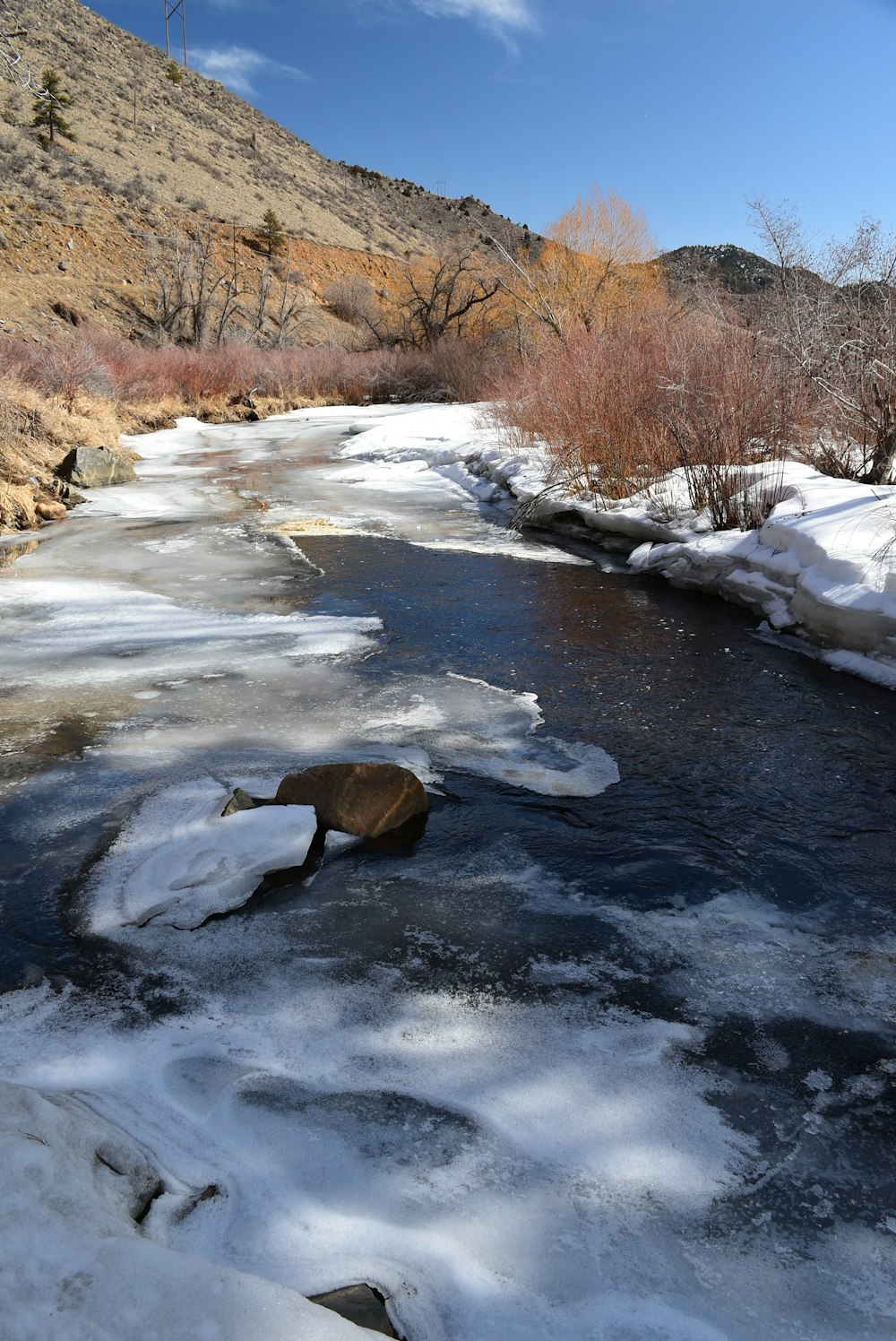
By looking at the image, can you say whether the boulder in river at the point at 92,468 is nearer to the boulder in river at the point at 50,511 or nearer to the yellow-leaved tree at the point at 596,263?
the boulder in river at the point at 50,511

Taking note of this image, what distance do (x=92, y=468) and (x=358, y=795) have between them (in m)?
10.1

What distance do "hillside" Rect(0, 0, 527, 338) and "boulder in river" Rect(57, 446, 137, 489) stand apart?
1371 cm

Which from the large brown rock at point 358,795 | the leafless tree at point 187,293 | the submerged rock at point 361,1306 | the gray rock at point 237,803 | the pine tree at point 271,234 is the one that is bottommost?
the submerged rock at point 361,1306

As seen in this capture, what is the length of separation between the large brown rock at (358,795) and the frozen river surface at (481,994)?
0.11m

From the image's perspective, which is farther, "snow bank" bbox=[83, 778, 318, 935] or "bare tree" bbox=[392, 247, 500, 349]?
"bare tree" bbox=[392, 247, 500, 349]

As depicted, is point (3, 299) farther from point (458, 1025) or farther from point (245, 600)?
point (458, 1025)

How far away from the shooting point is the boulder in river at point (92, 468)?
1196 centimetres

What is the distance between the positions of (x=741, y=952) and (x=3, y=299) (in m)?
31.5

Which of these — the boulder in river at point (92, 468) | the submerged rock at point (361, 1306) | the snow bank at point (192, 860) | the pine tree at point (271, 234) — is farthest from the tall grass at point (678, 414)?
the pine tree at point (271, 234)

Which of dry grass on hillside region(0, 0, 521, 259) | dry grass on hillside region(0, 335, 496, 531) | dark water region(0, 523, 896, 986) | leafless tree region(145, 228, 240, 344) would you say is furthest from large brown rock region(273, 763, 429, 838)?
dry grass on hillside region(0, 0, 521, 259)

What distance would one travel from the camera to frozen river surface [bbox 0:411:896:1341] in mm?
→ 1764

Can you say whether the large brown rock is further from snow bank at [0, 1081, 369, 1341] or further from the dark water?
snow bank at [0, 1081, 369, 1341]

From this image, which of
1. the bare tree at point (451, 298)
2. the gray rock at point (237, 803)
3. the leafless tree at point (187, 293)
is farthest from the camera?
→ the leafless tree at point (187, 293)

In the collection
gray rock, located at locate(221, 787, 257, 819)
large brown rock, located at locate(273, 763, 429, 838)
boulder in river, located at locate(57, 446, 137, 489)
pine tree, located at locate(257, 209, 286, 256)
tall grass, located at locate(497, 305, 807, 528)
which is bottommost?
gray rock, located at locate(221, 787, 257, 819)
